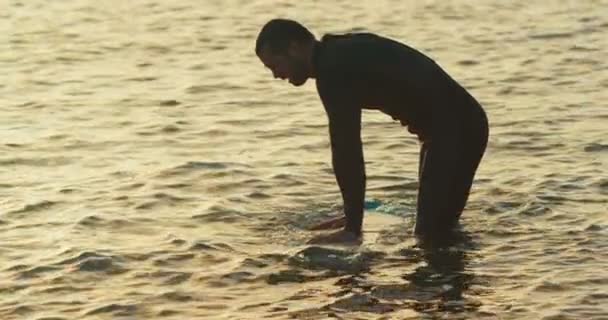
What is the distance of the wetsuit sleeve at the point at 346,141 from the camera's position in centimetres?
948

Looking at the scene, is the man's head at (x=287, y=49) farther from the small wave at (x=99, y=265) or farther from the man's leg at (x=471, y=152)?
the small wave at (x=99, y=265)

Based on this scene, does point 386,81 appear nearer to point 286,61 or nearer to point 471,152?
point 286,61

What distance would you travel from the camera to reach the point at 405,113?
32.8 feet

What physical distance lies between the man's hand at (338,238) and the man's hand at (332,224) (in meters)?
0.13

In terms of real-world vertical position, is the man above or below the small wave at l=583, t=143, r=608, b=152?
above

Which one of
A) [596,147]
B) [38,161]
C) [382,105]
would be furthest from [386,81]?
[38,161]

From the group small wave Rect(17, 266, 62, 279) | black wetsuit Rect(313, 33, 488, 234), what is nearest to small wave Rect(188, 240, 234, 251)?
small wave Rect(17, 266, 62, 279)

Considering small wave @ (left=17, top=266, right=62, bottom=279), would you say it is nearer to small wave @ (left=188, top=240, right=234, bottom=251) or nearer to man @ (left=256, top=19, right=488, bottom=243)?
small wave @ (left=188, top=240, right=234, bottom=251)

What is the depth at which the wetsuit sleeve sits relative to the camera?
9477 millimetres

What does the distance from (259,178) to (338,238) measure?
2.65m

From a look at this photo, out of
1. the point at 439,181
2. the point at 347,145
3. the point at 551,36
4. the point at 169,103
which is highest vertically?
the point at 347,145

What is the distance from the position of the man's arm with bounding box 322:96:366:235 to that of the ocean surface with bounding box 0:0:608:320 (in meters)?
0.56

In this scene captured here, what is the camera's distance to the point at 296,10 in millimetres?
21188

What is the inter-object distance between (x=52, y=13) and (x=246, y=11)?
240 centimetres
